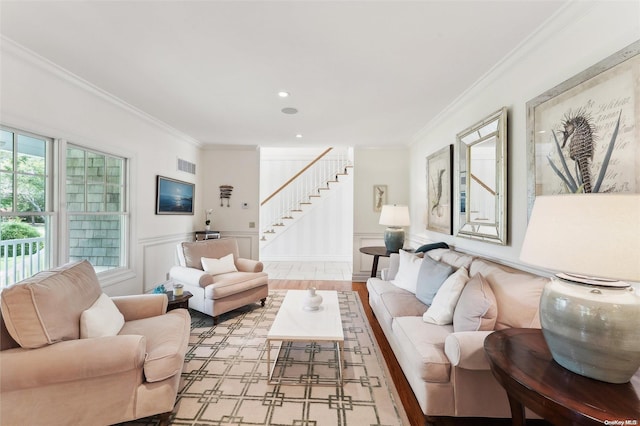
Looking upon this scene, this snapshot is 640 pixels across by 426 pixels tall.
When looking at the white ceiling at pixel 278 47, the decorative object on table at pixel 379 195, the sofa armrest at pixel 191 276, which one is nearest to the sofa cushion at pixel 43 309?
the sofa armrest at pixel 191 276

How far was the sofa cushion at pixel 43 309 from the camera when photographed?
146 centimetres

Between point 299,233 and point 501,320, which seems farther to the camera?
point 299,233

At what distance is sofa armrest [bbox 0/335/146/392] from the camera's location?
1401 millimetres

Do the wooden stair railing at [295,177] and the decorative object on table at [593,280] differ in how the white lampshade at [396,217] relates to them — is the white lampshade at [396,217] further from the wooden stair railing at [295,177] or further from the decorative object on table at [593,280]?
the wooden stair railing at [295,177]

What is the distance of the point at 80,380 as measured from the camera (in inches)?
59.2

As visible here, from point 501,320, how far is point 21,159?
4031 millimetres

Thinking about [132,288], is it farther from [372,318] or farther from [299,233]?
[299,233]

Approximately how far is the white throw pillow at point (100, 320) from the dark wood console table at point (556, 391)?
2.27 meters

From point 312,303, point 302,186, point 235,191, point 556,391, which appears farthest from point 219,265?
point 302,186

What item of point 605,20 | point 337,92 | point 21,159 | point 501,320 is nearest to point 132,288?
point 21,159

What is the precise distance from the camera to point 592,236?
3.31 feet

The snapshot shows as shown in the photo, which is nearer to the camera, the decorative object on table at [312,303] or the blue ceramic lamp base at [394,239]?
the decorative object on table at [312,303]

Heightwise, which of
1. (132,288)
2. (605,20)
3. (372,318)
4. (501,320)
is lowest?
(372,318)

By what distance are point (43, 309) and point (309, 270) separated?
489 cm
